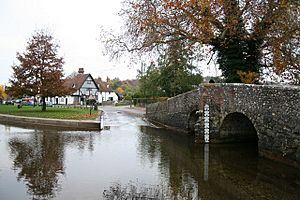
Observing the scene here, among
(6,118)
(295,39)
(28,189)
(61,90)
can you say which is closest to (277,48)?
(295,39)

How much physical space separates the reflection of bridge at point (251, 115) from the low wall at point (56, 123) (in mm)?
5586

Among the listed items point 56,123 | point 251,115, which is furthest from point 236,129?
point 56,123

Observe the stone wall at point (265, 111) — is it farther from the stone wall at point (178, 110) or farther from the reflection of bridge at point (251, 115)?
the stone wall at point (178, 110)

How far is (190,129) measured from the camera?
61.9 ft

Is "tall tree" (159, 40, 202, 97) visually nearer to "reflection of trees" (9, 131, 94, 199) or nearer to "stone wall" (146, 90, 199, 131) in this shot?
"stone wall" (146, 90, 199, 131)

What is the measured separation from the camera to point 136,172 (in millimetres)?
8758

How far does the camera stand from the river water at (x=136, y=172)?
690 centimetres

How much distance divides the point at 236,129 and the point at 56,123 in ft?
39.7

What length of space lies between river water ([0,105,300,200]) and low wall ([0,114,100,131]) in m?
5.81

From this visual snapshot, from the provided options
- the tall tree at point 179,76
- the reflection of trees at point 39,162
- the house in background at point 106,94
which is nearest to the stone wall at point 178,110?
the reflection of trees at point 39,162

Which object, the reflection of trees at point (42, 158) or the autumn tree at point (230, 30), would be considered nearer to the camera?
the reflection of trees at point (42, 158)

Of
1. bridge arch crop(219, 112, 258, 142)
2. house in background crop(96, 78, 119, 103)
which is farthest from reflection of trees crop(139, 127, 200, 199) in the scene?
house in background crop(96, 78, 119, 103)

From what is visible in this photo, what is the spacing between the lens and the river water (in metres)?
6.90

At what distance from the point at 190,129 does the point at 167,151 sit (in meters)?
6.70
